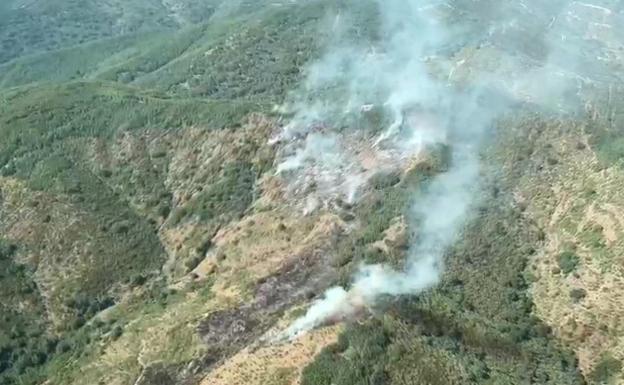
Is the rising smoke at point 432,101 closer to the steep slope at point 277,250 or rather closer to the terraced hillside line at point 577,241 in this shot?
the steep slope at point 277,250

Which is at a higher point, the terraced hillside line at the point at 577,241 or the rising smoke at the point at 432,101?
the terraced hillside line at the point at 577,241

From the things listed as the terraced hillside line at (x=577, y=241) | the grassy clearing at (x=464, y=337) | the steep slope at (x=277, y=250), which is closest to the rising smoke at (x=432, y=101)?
the steep slope at (x=277, y=250)

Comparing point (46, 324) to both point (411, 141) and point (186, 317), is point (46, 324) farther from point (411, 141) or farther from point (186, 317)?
point (411, 141)

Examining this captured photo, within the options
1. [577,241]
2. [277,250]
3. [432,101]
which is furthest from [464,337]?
[432,101]

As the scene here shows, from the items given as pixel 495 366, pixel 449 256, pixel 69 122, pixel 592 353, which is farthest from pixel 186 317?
pixel 69 122

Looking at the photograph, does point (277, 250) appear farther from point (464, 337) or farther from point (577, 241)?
point (577, 241)

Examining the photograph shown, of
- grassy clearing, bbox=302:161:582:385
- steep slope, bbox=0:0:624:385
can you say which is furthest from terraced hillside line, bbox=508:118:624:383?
grassy clearing, bbox=302:161:582:385

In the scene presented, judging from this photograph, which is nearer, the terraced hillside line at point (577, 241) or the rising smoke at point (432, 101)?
the terraced hillside line at point (577, 241)
